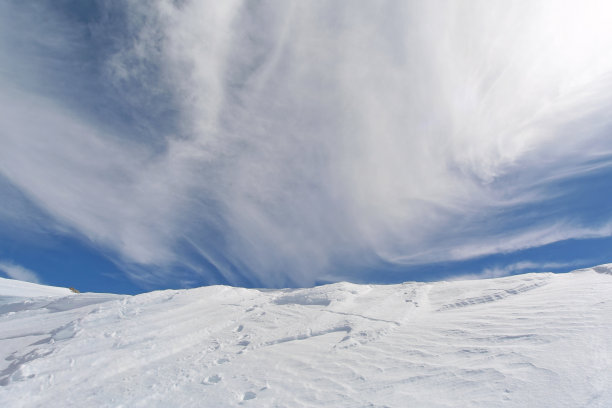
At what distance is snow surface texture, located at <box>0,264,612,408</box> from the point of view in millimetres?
4566

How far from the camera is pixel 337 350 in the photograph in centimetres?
667

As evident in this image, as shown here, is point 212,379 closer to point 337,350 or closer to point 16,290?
point 337,350

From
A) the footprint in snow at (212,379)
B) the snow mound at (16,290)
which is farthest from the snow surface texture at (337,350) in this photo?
the snow mound at (16,290)

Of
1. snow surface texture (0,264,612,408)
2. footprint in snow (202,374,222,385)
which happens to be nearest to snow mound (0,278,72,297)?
snow surface texture (0,264,612,408)

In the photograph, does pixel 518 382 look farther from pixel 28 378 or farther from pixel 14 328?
pixel 14 328

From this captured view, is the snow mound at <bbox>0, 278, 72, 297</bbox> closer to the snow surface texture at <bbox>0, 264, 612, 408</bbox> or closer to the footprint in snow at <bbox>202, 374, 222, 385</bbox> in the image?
the snow surface texture at <bbox>0, 264, 612, 408</bbox>

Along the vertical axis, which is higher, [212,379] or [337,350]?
[337,350]

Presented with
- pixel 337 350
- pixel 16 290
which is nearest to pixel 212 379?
pixel 337 350

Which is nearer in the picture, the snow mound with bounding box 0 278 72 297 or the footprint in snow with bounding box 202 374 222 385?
the footprint in snow with bounding box 202 374 222 385

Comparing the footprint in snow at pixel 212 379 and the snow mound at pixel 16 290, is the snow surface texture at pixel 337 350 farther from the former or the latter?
the snow mound at pixel 16 290

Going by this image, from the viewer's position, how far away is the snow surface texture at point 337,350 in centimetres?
457

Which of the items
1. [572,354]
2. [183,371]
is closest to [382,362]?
[572,354]

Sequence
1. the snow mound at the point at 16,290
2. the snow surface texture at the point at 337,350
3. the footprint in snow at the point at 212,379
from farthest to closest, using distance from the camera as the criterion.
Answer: the snow mound at the point at 16,290, the footprint in snow at the point at 212,379, the snow surface texture at the point at 337,350

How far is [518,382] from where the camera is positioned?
170 inches
